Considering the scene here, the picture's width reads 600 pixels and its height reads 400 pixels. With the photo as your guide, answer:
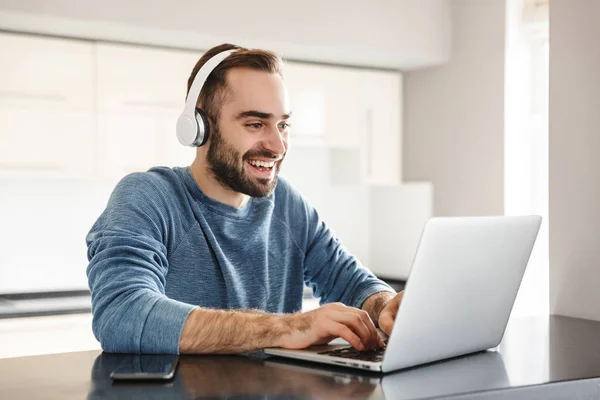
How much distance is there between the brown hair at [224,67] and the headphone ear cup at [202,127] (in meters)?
0.04

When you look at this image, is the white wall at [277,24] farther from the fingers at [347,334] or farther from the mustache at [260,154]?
the fingers at [347,334]

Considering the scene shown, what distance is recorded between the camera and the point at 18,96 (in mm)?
3674

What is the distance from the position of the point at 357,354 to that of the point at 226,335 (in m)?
0.25

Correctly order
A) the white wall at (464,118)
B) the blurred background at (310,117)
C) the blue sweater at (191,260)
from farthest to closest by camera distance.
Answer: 1. the white wall at (464,118)
2. the blurred background at (310,117)
3. the blue sweater at (191,260)

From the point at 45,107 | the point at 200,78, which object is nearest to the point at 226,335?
the point at 200,78

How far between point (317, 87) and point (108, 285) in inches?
122

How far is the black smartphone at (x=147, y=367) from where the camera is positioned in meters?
1.24

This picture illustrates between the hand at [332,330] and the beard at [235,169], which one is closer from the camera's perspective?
the hand at [332,330]

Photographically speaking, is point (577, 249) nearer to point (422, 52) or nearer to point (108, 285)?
point (108, 285)

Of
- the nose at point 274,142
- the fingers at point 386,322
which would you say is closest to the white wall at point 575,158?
the fingers at point 386,322

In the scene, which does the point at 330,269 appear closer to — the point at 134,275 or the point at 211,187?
the point at 211,187

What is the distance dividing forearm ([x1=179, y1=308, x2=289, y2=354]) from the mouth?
0.65 meters

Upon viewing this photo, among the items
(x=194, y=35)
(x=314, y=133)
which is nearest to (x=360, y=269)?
(x=194, y=35)

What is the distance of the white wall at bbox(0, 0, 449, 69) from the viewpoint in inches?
140
